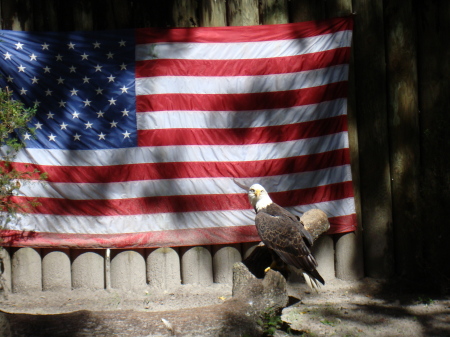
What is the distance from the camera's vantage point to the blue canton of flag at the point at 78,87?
218 inches

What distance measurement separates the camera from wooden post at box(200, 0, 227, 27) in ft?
18.6

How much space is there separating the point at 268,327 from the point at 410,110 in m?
2.79

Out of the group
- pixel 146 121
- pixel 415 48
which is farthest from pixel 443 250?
pixel 146 121

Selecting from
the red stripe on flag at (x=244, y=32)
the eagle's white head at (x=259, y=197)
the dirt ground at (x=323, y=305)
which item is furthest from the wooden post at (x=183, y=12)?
the dirt ground at (x=323, y=305)

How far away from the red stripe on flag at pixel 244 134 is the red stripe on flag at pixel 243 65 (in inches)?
21.2

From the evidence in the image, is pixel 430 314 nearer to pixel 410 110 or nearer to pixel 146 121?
pixel 410 110

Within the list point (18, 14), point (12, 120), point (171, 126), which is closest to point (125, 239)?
point (171, 126)

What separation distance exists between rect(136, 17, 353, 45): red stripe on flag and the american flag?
0.01 metres

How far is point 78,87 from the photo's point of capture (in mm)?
5555

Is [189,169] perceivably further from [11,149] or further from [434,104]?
[434,104]

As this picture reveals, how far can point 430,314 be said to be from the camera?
198 inches

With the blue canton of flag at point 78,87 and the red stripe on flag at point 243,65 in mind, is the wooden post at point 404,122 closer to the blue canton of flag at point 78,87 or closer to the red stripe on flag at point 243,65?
the red stripe on flag at point 243,65

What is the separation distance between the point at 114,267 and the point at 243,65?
2.35 metres

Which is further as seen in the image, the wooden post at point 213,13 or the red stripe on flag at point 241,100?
the wooden post at point 213,13
